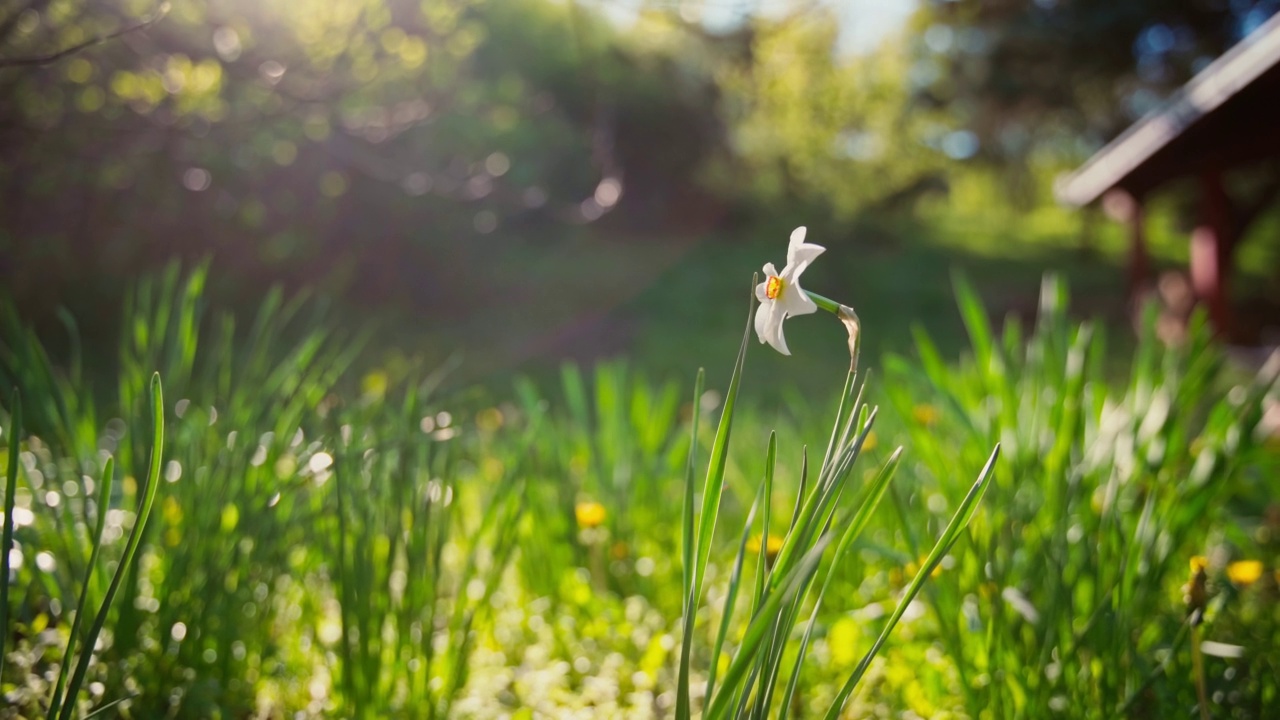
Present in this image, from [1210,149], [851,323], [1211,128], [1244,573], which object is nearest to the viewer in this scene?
[851,323]

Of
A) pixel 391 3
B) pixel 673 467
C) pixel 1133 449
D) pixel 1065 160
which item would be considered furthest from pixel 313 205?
pixel 1065 160

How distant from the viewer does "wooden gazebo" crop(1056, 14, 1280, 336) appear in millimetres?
4711

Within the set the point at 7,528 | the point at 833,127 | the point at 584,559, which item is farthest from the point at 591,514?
the point at 833,127

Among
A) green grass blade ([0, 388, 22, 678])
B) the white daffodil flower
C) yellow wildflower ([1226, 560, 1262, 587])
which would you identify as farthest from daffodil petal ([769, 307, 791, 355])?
yellow wildflower ([1226, 560, 1262, 587])

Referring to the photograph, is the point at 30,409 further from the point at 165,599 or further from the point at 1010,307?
the point at 1010,307

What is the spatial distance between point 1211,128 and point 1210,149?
45 cm

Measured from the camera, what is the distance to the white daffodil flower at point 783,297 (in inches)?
27.2

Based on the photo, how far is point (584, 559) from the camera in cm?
187

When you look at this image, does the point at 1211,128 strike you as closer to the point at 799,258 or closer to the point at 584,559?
the point at 584,559

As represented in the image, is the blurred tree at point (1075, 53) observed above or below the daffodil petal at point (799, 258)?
above

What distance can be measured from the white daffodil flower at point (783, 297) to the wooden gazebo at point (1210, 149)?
15.4 ft

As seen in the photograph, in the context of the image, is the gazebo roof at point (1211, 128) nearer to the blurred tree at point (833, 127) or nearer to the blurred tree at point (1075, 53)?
the blurred tree at point (1075, 53)

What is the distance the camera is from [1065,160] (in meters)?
22.5

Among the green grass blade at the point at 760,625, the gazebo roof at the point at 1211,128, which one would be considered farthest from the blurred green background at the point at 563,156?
the gazebo roof at the point at 1211,128
